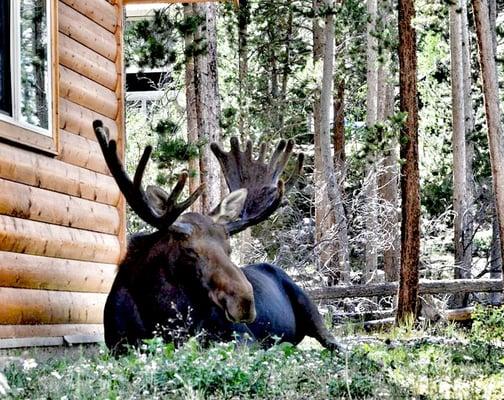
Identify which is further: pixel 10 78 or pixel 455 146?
pixel 455 146

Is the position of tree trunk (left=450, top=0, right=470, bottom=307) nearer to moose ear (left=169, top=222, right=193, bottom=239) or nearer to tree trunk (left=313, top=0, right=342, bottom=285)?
tree trunk (left=313, top=0, right=342, bottom=285)

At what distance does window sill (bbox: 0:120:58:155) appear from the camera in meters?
8.74

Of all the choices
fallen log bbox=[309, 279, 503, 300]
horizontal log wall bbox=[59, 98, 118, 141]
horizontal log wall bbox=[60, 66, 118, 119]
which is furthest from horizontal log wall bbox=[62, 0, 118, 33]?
fallen log bbox=[309, 279, 503, 300]

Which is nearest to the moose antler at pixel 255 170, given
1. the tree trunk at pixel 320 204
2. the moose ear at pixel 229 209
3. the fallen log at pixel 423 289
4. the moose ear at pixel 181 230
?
the moose ear at pixel 229 209

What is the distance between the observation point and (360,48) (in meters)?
28.5

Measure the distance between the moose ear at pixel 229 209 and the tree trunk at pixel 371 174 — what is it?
33.3 feet

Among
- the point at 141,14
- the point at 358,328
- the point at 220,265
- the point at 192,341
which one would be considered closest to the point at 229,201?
the point at 220,265

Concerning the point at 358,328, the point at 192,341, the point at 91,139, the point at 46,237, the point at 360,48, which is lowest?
the point at 358,328

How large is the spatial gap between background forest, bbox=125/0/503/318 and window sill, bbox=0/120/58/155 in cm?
848

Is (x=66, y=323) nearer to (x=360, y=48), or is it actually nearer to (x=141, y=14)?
(x=141, y=14)

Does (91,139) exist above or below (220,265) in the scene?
above

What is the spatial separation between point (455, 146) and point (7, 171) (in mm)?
18412

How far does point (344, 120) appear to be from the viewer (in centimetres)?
3275

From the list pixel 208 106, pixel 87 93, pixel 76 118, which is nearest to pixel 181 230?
pixel 76 118
